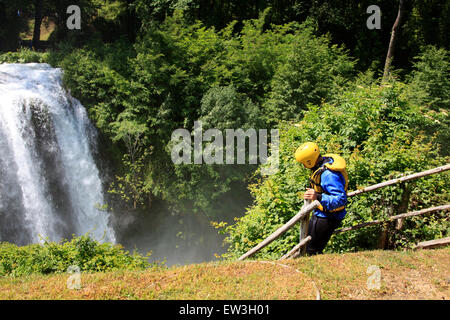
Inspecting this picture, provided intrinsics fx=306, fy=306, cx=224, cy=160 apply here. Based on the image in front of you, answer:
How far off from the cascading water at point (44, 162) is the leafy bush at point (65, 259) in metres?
5.04

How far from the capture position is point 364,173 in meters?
5.70

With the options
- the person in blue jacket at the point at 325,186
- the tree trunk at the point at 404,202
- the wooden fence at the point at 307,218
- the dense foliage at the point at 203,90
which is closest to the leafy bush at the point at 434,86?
the dense foliage at the point at 203,90

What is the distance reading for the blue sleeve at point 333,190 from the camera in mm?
3863

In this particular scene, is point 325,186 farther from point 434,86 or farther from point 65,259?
point 434,86

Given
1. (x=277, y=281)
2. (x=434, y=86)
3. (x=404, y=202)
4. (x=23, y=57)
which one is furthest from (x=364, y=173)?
(x=23, y=57)

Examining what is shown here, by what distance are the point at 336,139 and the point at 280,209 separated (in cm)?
221

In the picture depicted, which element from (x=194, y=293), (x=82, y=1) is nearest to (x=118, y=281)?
(x=194, y=293)

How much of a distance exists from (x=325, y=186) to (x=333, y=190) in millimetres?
111

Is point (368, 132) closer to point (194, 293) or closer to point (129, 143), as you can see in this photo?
point (194, 293)

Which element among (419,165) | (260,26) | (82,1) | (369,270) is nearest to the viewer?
(369,270)

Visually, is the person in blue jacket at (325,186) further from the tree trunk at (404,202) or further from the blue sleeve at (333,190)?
the tree trunk at (404,202)

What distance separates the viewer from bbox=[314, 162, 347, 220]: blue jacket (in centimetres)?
387

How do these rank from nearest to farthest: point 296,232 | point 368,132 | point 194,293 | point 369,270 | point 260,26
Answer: point 194,293
point 369,270
point 296,232
point 368,132
point 260,26

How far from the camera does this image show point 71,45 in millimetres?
17938
